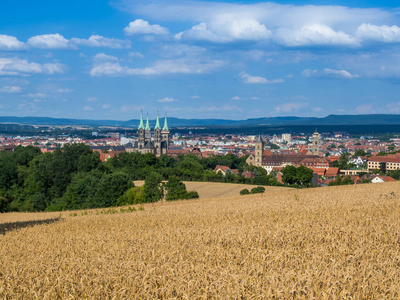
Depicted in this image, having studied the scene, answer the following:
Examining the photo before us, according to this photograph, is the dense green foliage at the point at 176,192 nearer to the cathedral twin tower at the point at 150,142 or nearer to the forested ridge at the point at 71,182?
the forested ridge at the point at 71,182

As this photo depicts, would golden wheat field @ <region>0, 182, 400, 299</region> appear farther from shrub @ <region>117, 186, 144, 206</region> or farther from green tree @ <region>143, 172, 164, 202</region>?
green tree @ <region>143, 172, 164, 202</region>

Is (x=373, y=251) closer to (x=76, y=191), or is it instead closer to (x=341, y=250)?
(x=341, y=250)

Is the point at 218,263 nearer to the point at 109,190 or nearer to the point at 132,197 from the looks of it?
the point at 132,197

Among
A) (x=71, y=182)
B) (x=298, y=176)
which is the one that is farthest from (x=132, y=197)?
(x=298, y=176)

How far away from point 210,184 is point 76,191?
2252 cm

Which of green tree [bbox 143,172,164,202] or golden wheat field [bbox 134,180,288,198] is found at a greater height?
green tree [bbox 143,172,164,202]

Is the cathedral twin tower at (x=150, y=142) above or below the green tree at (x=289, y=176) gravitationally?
above

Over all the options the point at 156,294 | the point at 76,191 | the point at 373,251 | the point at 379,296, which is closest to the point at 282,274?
the point at 379,296

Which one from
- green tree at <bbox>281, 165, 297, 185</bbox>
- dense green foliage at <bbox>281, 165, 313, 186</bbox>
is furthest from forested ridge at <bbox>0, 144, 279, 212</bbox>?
dense green foliage at <bbox>281, 165, 313, 186</bbox>

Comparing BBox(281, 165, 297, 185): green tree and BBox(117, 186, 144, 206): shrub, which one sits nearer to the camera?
BBox(117, 186, 144, 206): shrub

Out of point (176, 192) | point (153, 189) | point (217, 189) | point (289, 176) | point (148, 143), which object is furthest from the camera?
point (148, 143)

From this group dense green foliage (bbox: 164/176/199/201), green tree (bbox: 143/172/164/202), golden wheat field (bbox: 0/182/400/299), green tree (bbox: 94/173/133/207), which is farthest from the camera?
green tree (bbox: 94/173/133/207)

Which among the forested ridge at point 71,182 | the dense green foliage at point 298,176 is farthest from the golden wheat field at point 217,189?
the dense green foliage at point 298,176

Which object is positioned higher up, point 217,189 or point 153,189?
point 153,189
